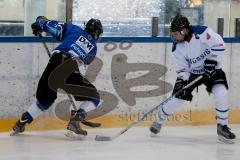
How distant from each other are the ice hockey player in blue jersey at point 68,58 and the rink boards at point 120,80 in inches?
12.7

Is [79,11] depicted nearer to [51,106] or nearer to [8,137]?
[51,106]

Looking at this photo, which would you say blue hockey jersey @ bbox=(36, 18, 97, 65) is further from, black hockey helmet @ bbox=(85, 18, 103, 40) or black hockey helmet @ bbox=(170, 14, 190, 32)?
black hockey helmet @ bbox=(170, 14, 190, 32)

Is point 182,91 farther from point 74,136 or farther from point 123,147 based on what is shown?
point 74,136

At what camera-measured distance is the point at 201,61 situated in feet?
14.2

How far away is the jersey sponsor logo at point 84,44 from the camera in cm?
440

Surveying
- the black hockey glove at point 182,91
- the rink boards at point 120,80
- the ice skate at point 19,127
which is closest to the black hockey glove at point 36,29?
the rink boards at point 120,80

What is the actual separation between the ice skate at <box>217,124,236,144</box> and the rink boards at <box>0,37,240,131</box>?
85 cm

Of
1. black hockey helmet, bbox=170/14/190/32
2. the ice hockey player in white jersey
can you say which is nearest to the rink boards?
the ice hockey player in white jersey

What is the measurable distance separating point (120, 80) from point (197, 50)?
93 cm

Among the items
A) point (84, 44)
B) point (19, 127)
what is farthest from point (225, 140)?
point (19, 127)

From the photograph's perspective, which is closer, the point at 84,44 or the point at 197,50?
the point at 197,50

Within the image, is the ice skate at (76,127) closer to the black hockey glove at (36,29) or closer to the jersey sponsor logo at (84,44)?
the jersey sponsor logo at (84,44)

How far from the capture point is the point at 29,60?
4.73 m

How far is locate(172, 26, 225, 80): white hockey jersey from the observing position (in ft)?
13.8
